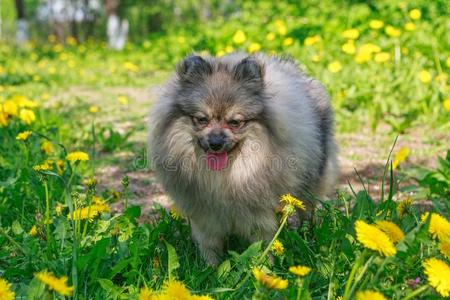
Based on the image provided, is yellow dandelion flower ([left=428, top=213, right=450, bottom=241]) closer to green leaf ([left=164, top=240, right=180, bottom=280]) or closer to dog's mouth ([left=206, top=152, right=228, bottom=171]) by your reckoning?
green leaf ([left=164, top=240, right=180, bottom=280])

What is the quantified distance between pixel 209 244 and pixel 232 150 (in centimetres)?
56

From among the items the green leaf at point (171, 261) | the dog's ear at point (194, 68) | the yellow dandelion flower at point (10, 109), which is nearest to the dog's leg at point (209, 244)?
the green leaf at point (171, 261)

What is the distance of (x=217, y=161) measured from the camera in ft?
→ 9.82

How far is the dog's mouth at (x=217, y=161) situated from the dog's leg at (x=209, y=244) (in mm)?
359

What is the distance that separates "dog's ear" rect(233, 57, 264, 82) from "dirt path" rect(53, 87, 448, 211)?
69 cm

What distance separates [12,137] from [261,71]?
9.13 ft

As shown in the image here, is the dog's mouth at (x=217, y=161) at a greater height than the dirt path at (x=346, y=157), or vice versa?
the dog's mouth at (x=217, y=161)

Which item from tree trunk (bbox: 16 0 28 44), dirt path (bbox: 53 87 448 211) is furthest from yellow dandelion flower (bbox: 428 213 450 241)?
tree trunk (bbox: 16 0 28 44)

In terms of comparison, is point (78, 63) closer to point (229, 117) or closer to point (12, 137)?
point (12, 137)

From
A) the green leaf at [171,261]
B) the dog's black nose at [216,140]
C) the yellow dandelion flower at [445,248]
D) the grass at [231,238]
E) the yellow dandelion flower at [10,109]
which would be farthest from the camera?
the yellow dandelion flower at [10,109]

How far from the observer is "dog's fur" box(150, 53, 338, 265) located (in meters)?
2.94

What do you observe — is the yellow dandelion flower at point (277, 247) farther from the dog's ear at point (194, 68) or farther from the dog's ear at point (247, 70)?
the dog's ear at point (194, 68)

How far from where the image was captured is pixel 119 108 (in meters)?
7.66

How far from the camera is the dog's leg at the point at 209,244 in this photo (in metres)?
3.03
